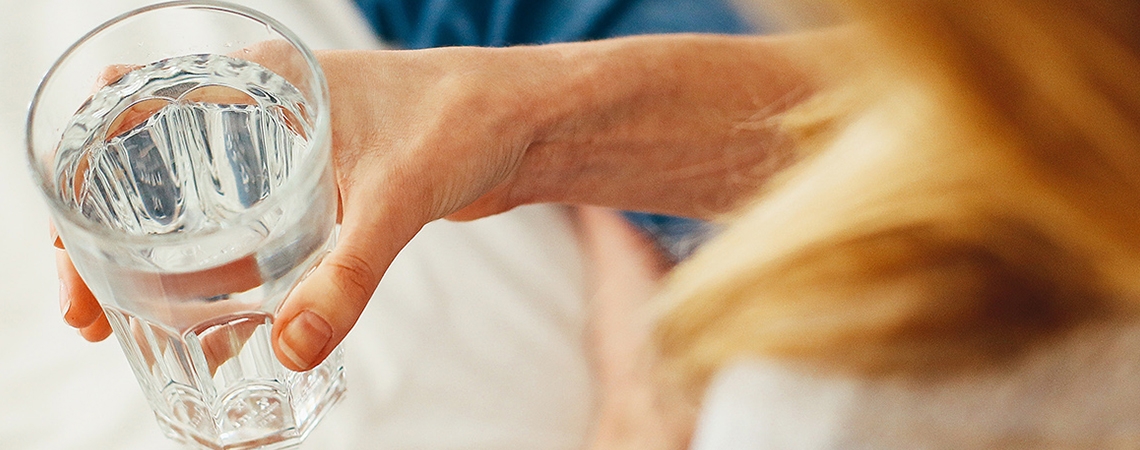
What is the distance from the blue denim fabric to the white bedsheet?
0.06 m

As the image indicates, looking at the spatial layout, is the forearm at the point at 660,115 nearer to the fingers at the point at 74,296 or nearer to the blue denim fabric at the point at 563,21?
the blue denim fabric at the point at 563,21

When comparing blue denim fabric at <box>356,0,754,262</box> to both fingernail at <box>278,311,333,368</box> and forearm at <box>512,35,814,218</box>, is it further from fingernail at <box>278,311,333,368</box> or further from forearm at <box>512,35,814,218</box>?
fingernail at <box>278,311,333,368</box>

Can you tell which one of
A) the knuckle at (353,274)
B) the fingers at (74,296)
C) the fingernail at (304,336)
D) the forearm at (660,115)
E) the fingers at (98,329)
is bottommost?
the fingers at (98,329)

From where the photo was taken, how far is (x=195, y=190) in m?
0.48

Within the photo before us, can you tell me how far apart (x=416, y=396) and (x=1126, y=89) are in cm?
49

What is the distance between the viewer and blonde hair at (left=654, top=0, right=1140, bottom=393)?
1.00ft

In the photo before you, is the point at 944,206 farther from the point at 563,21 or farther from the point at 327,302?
the point at 563,21

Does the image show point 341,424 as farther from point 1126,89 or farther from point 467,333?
point 1126,89

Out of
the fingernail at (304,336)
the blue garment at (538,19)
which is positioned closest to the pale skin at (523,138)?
the fingernail at (304,336)

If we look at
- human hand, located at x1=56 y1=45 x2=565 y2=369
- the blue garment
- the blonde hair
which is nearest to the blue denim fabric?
the blue garment

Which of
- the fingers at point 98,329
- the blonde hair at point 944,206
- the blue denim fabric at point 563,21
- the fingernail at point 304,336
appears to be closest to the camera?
the blonde hair at point 944,206

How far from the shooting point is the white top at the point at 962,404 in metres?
0.37

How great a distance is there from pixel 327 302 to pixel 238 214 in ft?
0.26

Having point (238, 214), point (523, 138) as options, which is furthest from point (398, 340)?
point (238, 214)
